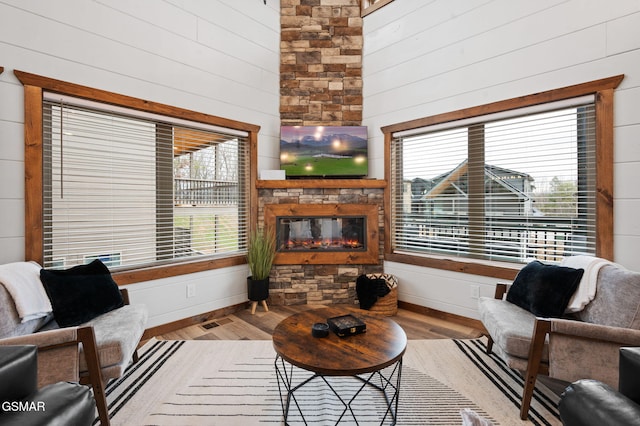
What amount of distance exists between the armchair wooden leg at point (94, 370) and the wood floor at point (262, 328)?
121 cm

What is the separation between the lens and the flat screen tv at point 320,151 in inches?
148

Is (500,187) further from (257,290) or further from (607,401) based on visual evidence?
(257,290)

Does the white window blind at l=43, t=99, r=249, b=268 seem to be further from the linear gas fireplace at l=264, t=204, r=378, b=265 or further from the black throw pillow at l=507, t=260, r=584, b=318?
the black throw pillow at l=507, t=260, r=584, b=318

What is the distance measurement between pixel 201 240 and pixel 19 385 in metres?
2.54

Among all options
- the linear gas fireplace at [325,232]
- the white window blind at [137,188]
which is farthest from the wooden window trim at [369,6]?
the linear gas fireplace at [325,232]

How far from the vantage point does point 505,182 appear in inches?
117

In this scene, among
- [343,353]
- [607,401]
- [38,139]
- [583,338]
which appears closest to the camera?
[607,401]

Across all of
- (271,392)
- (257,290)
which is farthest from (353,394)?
(257,290)

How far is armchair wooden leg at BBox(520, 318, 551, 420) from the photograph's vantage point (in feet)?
5.61

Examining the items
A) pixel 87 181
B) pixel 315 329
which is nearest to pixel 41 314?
pixel 87 181

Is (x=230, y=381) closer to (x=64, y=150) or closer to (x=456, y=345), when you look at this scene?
(x=456, y=345)

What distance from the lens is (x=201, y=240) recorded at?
3.37 meters

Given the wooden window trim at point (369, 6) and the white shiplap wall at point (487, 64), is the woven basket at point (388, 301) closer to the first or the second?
the white shiplap wall at point (487, 64)

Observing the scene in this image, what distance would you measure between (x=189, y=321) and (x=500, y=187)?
3.50m
